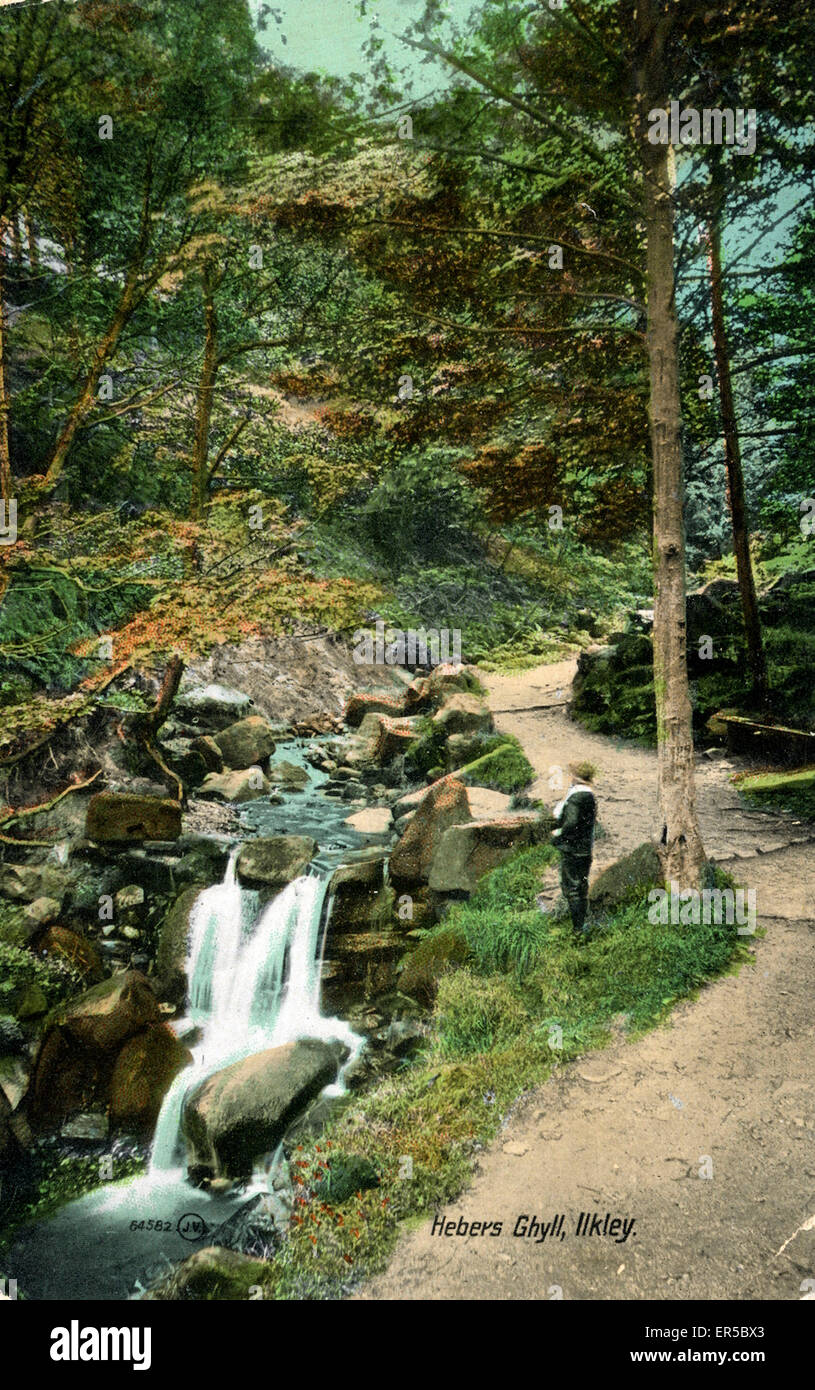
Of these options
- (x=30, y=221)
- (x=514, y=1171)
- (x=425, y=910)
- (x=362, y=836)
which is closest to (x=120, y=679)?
(x=362, y=836)

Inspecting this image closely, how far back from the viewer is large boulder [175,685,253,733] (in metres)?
5.39

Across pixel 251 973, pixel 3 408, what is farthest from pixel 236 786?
pixel 3 408

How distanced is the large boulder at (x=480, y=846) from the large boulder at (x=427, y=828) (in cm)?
13

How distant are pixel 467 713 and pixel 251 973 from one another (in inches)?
104

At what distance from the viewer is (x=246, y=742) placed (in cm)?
552

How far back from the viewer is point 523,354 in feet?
15.8

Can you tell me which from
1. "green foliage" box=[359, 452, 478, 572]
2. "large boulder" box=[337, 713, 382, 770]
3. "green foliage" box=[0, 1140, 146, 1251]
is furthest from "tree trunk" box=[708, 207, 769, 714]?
"green foliage" box=[0, 1140, 146, 1251]

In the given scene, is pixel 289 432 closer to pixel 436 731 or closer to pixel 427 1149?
pixel 436 731

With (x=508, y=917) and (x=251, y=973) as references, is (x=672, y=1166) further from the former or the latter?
(x=251, y=973)

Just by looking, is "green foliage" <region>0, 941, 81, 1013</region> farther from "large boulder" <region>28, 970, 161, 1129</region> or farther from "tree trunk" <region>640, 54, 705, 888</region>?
"tree trunk" <region>640, 54, 705, 888</region>

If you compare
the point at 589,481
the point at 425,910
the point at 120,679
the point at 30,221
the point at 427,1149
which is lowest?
the point at 427,1149

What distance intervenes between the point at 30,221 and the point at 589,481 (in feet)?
15.6

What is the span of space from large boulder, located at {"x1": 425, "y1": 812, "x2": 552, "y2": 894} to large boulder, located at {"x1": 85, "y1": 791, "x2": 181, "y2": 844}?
2.22m

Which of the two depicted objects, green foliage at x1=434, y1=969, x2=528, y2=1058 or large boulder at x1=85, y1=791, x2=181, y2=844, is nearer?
green foliage at x1=434, y1=969, x2=528, y2=1058
